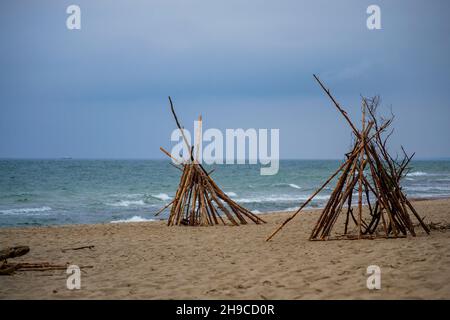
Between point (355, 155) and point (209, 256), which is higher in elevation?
point (355, 155)

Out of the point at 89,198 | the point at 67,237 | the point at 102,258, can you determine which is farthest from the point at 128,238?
the point at 89,198

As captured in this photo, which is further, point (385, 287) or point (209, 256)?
point (209, 256)

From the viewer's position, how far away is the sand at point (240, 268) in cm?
464

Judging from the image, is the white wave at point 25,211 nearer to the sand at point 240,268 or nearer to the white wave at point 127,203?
the white wave at point 127,203

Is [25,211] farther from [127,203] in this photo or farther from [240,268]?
[240,268]

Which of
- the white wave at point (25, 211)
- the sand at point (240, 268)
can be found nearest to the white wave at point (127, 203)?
the white wave at point (25, 211)

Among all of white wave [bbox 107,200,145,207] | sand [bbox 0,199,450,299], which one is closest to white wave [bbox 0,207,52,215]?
white wave [bbox 107,200,145,207]

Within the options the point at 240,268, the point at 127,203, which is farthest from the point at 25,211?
the point at 240,268

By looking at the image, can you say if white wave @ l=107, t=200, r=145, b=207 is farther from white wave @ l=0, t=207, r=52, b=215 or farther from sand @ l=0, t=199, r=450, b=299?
sand @ l=0, t=199, r=450, b=299

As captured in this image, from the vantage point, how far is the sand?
4641 mm

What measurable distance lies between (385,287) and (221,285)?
1684 millimetres
